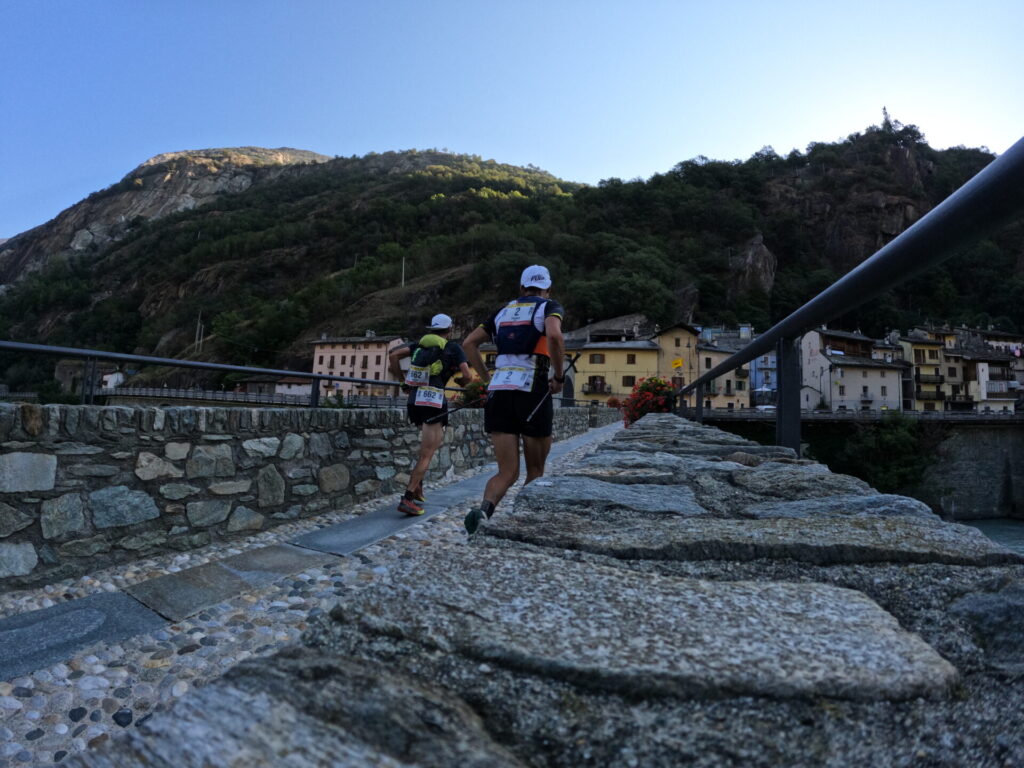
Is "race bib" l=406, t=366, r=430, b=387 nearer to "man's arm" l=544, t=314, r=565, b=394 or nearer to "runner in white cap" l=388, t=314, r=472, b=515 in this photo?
"runner in white cap" l=388, t=314, r=472, b=515

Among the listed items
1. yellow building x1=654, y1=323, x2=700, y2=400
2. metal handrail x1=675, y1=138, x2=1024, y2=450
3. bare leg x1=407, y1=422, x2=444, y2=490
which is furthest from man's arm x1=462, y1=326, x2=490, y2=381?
yellow building x1=654, y1=323, x2=700, y2=400

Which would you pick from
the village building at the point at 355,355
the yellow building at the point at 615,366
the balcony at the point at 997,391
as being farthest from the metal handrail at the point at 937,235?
the village building at the point at 355,355

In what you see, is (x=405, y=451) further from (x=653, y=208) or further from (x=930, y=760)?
(x=653, y=208)

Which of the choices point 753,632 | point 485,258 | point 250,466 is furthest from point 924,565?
point 485,258

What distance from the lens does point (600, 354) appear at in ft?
143

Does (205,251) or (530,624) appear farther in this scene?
(205,251)

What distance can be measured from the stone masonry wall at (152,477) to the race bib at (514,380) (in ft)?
7.81

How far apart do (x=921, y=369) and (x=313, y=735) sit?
163ft

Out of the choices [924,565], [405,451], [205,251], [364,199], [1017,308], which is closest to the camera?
[924,565]

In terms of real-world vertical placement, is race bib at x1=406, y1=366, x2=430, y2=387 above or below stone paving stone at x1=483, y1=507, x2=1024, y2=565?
above

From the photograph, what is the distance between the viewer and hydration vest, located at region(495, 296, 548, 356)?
3318 millimetres

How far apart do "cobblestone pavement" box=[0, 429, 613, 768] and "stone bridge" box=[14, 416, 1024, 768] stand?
41 cm

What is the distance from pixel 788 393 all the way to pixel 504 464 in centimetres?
159

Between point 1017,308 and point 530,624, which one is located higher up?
point 1017,308
